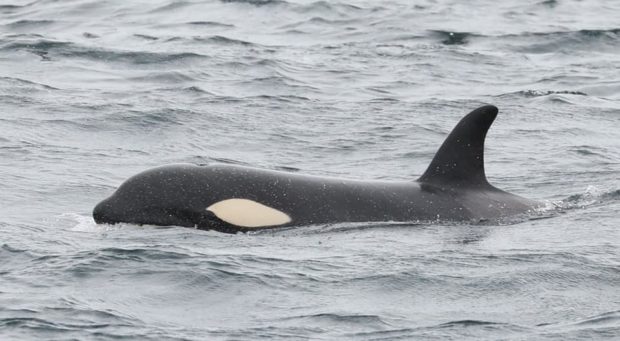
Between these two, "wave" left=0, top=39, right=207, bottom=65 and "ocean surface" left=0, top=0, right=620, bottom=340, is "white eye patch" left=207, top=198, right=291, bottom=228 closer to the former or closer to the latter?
"ocean surface" left=0, top=0, right=620, bottom=340

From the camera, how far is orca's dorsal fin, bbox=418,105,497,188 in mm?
11703

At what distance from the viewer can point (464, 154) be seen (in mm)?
11758

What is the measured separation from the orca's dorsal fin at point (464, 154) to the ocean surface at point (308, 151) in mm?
618

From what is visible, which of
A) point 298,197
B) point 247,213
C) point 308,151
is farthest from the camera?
point 308,151

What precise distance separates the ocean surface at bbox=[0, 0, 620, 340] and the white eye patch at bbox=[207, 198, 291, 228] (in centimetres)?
17

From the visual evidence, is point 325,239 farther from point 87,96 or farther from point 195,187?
point 87,96

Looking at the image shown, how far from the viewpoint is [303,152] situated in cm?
1609

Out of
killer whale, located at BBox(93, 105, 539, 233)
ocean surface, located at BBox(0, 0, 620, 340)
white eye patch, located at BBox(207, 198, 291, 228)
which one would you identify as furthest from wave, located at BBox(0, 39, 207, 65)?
white eye patch, located at BBox(207, 198, 291, 228)

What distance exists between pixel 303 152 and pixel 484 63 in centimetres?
771

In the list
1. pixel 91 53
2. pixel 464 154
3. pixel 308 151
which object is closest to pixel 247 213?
pixel 464 154

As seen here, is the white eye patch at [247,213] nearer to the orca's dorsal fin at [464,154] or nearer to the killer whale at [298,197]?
the killer whale at [298,197]

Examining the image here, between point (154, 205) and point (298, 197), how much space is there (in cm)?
119

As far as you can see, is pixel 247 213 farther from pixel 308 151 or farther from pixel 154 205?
pixel 308 151

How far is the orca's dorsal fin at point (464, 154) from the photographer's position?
38.4 feet
